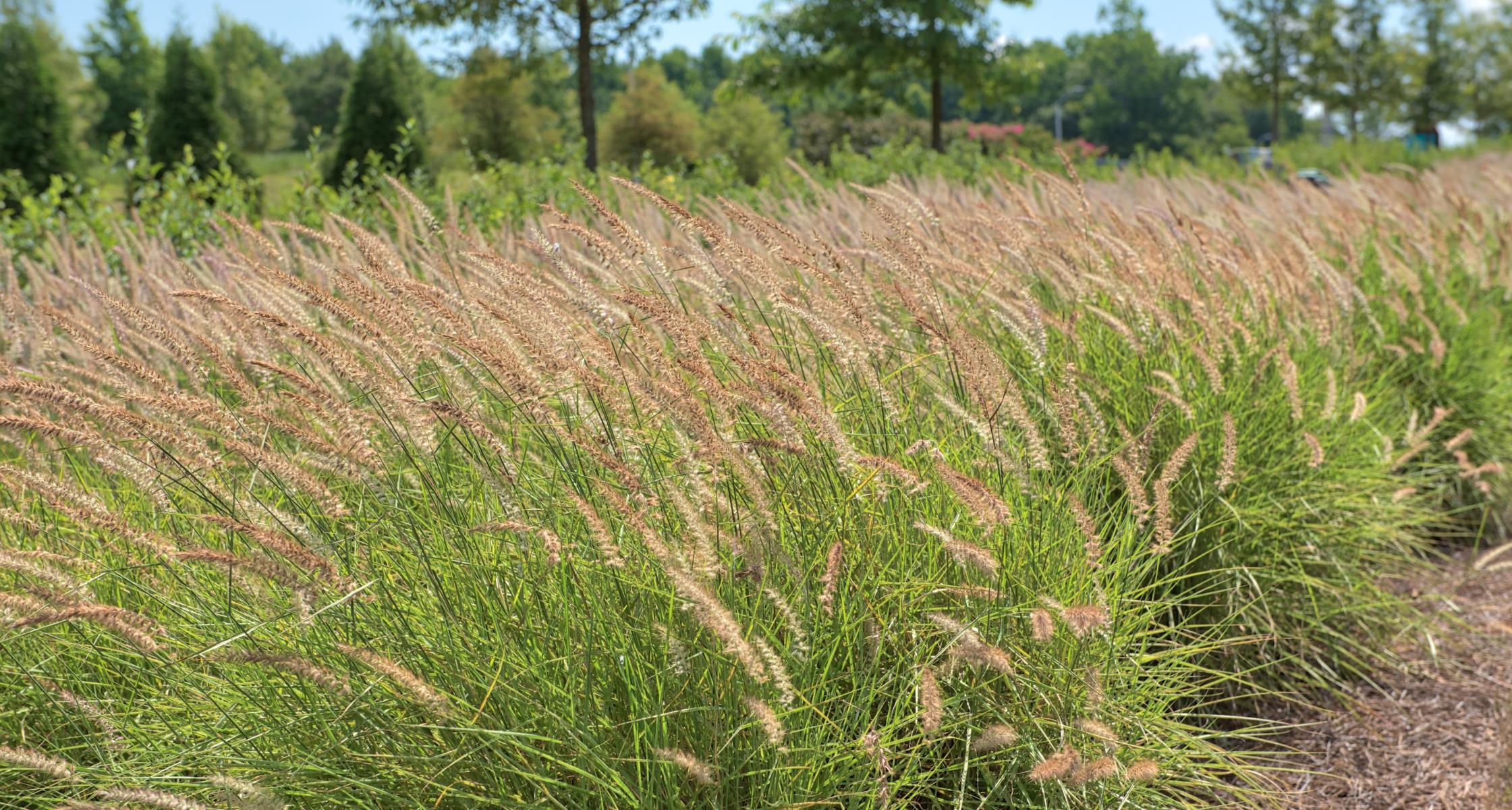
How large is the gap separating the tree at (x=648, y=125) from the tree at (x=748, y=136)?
0.83 metres

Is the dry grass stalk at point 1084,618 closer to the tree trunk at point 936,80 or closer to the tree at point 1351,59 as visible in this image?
the tree trunk at point 936,80

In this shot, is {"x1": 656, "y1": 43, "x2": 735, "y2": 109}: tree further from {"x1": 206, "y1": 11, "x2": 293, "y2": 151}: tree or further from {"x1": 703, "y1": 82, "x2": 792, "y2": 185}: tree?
{"x1": 703, "y1": 82, "x2": 792, "y2": 185}: tree

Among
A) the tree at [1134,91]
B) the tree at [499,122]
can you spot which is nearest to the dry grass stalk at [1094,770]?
the tree at [499,122]

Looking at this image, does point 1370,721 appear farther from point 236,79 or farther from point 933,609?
point 236,79

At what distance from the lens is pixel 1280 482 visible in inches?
136

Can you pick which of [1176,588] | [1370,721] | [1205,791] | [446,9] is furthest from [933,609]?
[446,9]

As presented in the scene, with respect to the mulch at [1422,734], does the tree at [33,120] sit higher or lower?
higher

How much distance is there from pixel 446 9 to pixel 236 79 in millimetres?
43724

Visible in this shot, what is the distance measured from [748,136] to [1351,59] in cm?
2349

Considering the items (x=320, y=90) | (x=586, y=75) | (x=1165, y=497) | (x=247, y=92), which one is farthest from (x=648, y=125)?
(x=320, y=90)

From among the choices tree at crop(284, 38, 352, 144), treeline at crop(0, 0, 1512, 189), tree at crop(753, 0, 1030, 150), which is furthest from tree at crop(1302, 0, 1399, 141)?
tree at crop(284, 38, 352, 144)

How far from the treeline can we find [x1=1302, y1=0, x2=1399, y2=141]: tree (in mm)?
68

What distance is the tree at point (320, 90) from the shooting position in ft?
212

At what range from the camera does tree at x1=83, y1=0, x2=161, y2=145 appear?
44281 mm
